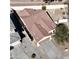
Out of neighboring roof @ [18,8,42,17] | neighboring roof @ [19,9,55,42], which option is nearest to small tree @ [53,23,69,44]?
neighboring roof @ [19,9,55,42]

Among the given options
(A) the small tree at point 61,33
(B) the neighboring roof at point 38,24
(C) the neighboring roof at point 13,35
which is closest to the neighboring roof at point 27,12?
(B) the neighboring roof at point 38,24

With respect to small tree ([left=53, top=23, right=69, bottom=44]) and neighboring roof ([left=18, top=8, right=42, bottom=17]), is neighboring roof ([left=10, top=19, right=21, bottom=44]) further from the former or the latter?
small tree ([left=53, top=23, right=69, bottom=44])

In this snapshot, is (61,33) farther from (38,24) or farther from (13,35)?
(13,35)

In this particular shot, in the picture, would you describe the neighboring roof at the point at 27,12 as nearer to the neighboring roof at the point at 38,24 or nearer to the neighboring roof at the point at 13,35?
the neighboring roof at the point at 38,24
